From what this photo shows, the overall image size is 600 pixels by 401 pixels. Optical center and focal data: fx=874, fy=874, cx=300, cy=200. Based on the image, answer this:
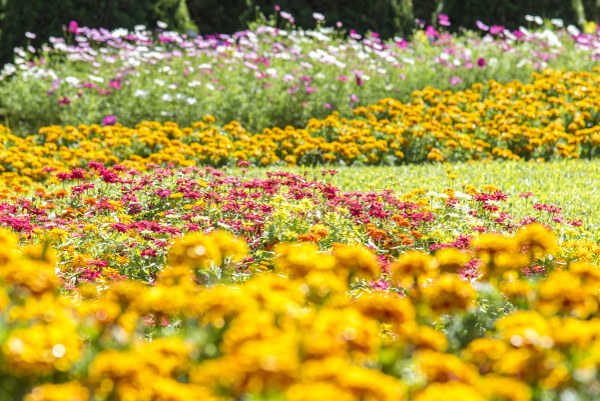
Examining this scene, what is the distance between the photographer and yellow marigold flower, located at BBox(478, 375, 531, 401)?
1814 millimetres

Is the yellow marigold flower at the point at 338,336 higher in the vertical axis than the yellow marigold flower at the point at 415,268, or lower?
higher

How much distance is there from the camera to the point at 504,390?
182cm

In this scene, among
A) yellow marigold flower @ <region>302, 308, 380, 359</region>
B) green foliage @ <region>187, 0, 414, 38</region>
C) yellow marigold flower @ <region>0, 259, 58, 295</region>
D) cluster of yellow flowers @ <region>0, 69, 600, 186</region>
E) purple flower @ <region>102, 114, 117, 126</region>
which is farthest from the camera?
green foliage @ <region>187, 0, 414, 38</region>

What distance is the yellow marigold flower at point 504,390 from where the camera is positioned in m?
1.81

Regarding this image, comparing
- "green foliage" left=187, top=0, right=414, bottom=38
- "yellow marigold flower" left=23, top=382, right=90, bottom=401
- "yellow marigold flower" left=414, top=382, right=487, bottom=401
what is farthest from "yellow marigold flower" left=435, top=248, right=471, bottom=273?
"green foliage" left=187, top=0, right=414, bottom=38

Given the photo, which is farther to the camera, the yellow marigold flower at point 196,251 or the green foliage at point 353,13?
the green foliage at point 353,13

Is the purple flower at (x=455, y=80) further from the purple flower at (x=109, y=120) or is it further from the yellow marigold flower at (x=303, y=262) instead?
the yellow marigold flower at (x=303, y=262)

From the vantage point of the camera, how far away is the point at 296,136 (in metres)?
8.27

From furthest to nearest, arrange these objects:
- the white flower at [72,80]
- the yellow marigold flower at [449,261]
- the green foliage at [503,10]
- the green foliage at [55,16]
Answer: the green foliage at [503,10] < the green foliage at [55,16] < the white flower at [72,80] < the yellow marigold flower at [449,261]

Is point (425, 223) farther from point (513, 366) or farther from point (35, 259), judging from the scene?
point (513, 366)

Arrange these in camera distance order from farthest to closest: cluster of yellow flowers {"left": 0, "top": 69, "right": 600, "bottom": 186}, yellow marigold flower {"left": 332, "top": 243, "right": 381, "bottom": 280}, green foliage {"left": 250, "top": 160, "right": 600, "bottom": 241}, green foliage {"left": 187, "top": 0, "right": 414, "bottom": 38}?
green foliage {"left": 187, "top": 0, "right": 414, "bottom": 38} → cluster of yellow flowers {"left": 0, "top": 69, "right": 600, "bottom": 186} → green foliage {"left": 250, "top": 160, "right": 600, "bottom": 241} → yellow marigold flower {"left": 332, "top": 243, "right": 381, "bottom": 280}

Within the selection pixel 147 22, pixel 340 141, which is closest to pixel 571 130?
pixel 340 141

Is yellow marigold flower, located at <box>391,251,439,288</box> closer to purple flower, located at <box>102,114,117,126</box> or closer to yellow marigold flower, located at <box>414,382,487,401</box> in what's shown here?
yellow marigold flower, located at <box>414,382,487,401</box>

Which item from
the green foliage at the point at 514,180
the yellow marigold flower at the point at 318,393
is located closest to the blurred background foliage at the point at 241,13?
the green foliage at the point at 514,180
